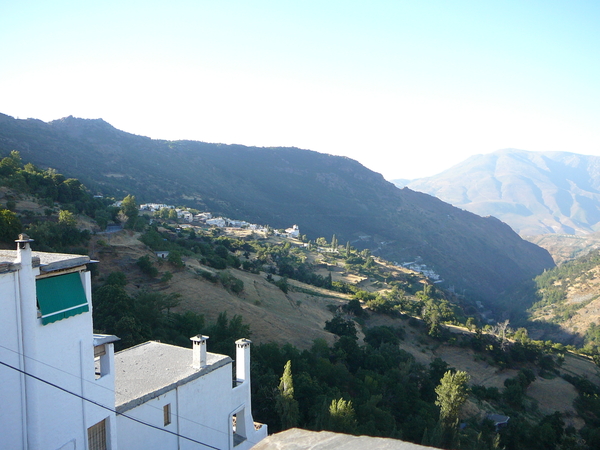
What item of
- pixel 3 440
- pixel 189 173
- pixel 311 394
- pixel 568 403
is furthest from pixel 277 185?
pixel 3 440

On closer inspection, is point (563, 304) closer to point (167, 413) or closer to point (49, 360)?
point (167, 413)

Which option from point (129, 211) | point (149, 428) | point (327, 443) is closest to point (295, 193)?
point (129, 211)

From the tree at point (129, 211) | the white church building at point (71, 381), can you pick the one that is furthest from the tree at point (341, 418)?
the tree at point (129, 211)

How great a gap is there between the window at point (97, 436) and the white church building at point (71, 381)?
0.02 m

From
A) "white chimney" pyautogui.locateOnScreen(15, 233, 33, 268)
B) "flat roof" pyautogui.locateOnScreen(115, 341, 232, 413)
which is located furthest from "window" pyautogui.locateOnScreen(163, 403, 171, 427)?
"white chimney" pyautogui.locateOnScreen(15, 233, 33, 268)

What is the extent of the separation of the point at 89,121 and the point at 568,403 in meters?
125

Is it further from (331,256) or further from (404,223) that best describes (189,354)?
(404,223)

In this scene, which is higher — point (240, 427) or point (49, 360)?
point (49, 360)

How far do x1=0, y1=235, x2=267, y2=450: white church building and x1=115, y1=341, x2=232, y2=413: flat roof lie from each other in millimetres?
26

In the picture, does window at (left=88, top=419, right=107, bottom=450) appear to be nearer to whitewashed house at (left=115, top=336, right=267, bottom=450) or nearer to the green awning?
whitewashed house at (left=115, top=336, right=267, bottom=450)

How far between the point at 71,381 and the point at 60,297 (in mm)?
1373

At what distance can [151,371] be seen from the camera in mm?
9867

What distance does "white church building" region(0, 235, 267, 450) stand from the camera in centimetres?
622

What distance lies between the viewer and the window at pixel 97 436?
7.45m
